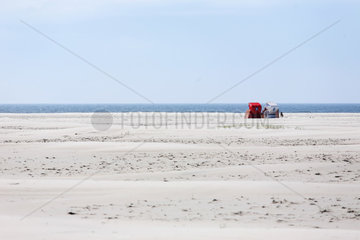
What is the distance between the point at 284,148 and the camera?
59.0 ft

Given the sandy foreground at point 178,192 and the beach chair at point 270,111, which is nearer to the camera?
the sandy foreground at point 178,192

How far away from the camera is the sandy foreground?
285 inches

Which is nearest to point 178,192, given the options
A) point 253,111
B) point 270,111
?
point 253,111

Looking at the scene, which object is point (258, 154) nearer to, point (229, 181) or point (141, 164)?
point (141, 164)

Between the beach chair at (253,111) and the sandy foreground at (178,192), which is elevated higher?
the beach chair at (253,111)

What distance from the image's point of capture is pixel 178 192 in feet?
33.1

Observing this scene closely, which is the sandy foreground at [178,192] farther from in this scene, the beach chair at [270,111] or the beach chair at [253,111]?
the beach chair at [270,111]

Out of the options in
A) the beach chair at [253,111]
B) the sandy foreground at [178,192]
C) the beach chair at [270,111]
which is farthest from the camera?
the beach chair at [270,111]

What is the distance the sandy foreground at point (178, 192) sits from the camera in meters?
7.24

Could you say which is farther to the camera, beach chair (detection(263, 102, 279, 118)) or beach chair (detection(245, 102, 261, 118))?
beach chair (detection(263, 102, 279, 118))

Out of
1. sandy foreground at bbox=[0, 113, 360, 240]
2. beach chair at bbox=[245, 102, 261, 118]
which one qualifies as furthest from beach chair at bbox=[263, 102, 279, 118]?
sandy foreground at bbox=[0, 113, 360, 240]

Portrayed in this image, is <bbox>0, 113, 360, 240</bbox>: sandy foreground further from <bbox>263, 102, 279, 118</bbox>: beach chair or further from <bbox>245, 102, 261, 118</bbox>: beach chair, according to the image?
<bbox>263, 102, 279, 118</bbox>: beach chair

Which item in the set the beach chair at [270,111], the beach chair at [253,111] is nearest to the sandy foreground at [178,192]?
the beach chair at [253,111]

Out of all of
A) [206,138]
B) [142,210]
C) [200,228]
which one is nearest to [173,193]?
[142,210]
